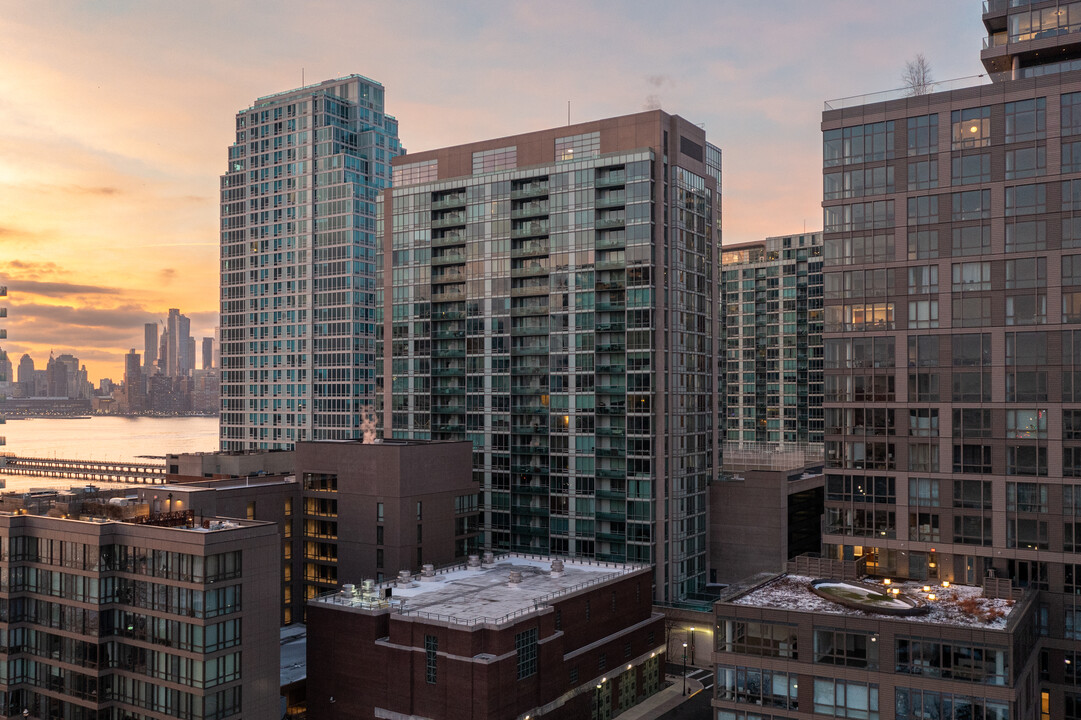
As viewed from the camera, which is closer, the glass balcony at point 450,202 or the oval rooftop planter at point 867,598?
the oval rooftop planter at point 867,598

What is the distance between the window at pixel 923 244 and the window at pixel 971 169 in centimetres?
540

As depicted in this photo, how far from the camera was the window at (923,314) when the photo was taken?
3157 inches

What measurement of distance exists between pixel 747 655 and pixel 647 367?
156 feet

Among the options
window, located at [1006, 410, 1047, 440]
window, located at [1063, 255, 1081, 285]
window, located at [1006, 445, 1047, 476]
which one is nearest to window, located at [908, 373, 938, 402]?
window, located at [1006, 410, 1047, 440]

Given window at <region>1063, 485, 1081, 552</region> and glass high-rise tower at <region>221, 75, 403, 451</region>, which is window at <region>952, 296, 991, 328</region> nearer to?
window at <region>1063, 485, 1081, 552</region>

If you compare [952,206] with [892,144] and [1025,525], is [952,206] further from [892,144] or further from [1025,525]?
[1025,525]

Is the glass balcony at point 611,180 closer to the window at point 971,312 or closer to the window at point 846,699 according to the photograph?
the window at point 971,312

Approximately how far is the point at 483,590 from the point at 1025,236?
201 feet

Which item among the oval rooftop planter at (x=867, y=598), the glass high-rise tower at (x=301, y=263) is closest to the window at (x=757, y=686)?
the oval rooftop planter at (x=867, y=598)

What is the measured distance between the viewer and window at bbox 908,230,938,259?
264 feet

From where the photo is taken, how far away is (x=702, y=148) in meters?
114

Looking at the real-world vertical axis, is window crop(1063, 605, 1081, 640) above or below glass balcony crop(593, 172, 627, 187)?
below

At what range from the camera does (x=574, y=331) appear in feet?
362

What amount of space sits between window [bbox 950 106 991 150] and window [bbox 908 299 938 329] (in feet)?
51.0
